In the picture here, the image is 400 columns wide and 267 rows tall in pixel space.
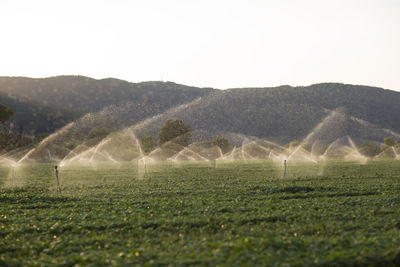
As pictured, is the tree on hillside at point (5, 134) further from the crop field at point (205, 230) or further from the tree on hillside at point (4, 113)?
the crop field at point (205, 230)

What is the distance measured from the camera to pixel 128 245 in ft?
39.6

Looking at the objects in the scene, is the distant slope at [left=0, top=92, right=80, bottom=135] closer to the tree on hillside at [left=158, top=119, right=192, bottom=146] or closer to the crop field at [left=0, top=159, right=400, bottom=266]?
the tree on hillside at [left=158, top=119, right=192, bottom=146]

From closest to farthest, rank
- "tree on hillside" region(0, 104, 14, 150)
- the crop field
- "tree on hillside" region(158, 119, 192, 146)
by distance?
the crop field
"tree on hillside" region(0, 104, 14, 150)
"tree on hillside" region(158, 119, 192, 146)

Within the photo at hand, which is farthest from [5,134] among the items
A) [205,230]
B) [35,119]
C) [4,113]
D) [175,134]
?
[205,230]

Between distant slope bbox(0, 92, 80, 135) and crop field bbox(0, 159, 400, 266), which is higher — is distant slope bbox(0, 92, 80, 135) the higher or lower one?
the higher one

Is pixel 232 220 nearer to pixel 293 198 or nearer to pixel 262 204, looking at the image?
pixel 262 204

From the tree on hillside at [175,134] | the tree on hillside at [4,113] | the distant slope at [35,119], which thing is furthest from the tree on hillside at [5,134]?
the distant slope at [35,119]

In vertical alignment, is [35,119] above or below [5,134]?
above

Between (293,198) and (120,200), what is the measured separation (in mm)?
10456

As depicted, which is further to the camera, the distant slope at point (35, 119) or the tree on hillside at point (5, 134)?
the distant slope at point (35, 119)

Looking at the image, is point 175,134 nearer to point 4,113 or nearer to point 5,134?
point 5,134

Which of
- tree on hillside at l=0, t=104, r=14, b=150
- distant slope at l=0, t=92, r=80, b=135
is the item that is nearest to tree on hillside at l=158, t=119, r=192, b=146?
tree on hillside at l=0, t=104, r=14, b=150

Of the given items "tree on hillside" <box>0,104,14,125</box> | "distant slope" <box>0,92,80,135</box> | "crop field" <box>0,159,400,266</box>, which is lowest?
"crop field" <box>0,159,400,266</box>

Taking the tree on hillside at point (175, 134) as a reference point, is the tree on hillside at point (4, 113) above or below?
above
